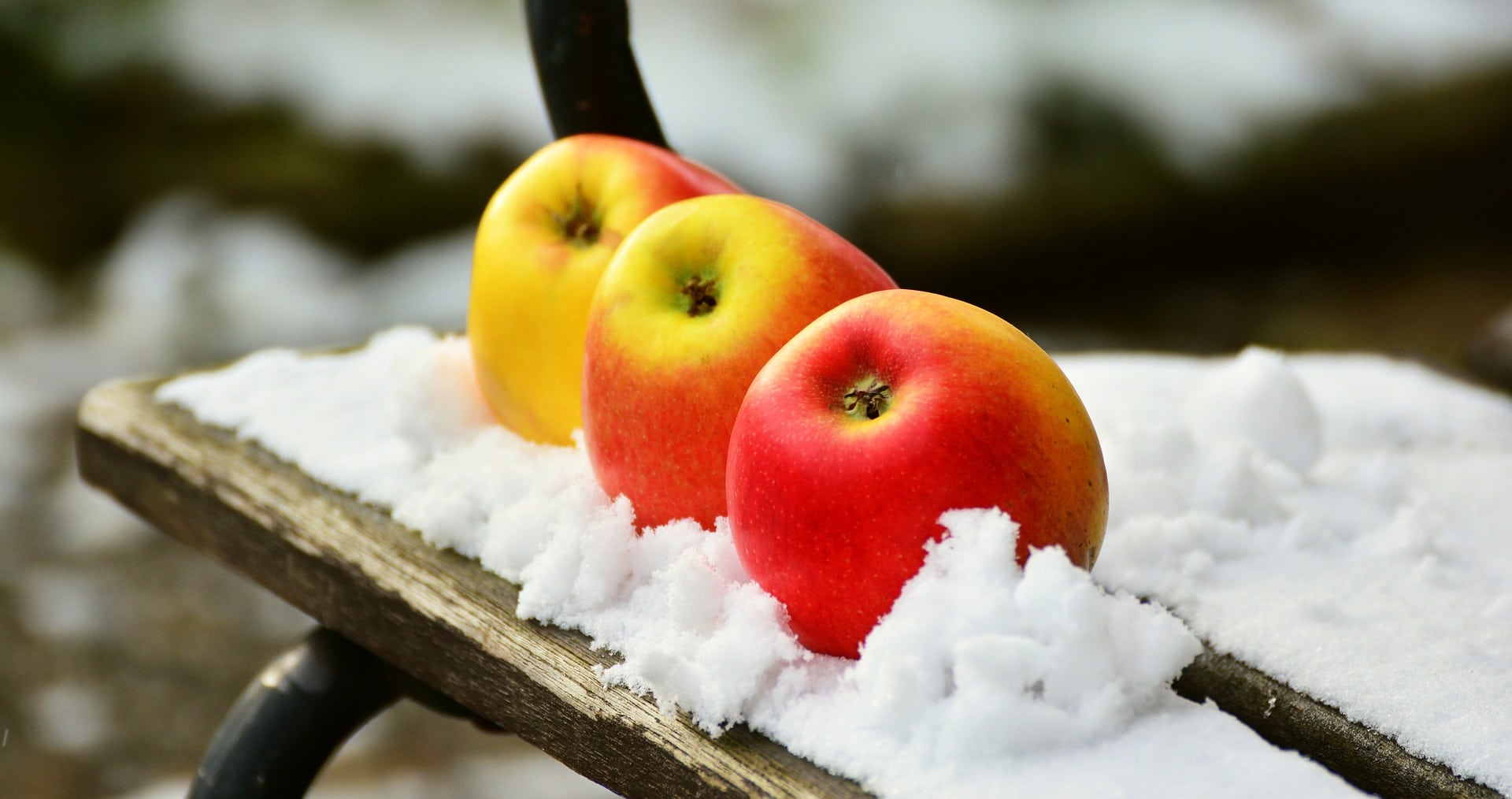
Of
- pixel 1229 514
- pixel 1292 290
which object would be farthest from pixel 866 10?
pixel 1229 514

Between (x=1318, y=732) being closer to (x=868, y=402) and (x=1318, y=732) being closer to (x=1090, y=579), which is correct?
(x=1090, y=579)

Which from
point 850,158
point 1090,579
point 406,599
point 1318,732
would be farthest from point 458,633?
point 850,158

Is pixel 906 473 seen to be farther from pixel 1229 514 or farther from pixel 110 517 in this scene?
pixel 110 517

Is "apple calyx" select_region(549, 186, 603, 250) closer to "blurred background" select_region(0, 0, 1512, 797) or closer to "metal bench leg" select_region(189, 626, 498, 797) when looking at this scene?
"metal bench leg" select_region(189, 626, 498, 797)

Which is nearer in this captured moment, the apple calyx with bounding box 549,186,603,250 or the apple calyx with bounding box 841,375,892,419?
the apple calyx with bounding box 841,375,892,419

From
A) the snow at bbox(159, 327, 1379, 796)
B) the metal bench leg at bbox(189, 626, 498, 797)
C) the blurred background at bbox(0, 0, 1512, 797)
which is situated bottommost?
the metal bench leg at bbox(189, 626, 498, 797)

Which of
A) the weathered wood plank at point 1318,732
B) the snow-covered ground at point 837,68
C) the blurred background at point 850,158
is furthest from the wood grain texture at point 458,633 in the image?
the snow-covered ground at point 837,68

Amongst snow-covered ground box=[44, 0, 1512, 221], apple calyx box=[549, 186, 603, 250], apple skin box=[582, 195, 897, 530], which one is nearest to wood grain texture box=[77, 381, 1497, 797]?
apple skin box=[582, 195, 897, 530]
